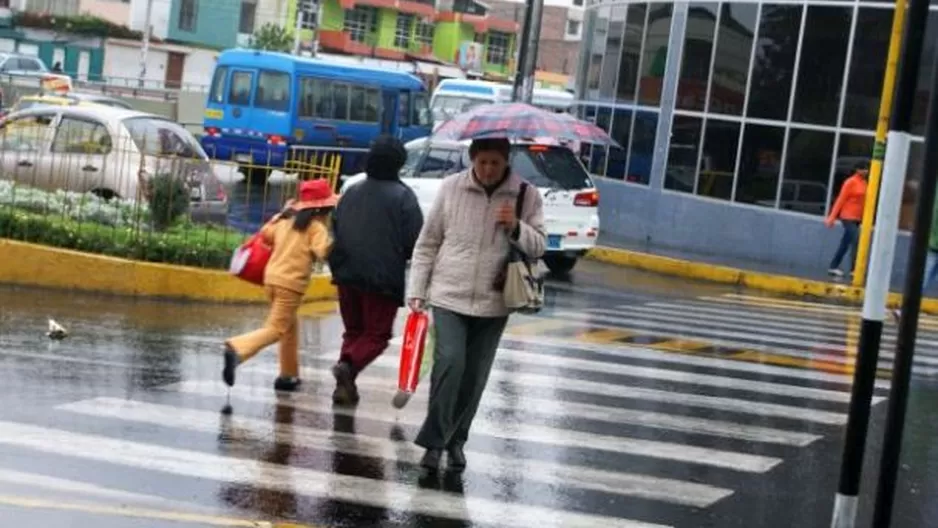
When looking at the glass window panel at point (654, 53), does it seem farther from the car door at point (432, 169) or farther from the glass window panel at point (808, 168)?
the car door at point (432, 169)

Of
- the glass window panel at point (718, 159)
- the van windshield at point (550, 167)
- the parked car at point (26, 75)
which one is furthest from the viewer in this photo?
the parked car at point (26, 75)

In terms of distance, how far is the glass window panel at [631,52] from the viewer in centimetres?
2823

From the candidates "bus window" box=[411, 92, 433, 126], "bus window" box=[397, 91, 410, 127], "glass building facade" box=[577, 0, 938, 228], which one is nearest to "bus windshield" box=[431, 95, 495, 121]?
"bus window" box=[411, 92, 433, 126]

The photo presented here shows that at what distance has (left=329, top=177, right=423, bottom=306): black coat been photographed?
9523 mm

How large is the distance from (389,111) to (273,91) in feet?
11.6

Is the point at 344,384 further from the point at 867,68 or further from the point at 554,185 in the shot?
the point at 867,68

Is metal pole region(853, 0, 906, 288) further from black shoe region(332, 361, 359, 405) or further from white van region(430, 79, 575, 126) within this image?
white van region(430, 79, 575, 126)

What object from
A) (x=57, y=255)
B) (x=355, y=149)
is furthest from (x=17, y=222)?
(x=355, y=149)

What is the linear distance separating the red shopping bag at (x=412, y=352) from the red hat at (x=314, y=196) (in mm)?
1610

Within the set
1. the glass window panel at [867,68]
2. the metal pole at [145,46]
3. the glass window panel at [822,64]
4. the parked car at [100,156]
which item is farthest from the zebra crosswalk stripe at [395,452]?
the metal pole at [145,46]

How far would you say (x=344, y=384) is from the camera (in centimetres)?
982

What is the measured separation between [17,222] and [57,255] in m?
0.61

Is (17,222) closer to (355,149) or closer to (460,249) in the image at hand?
(460,249)

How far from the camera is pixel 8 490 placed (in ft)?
23.6
